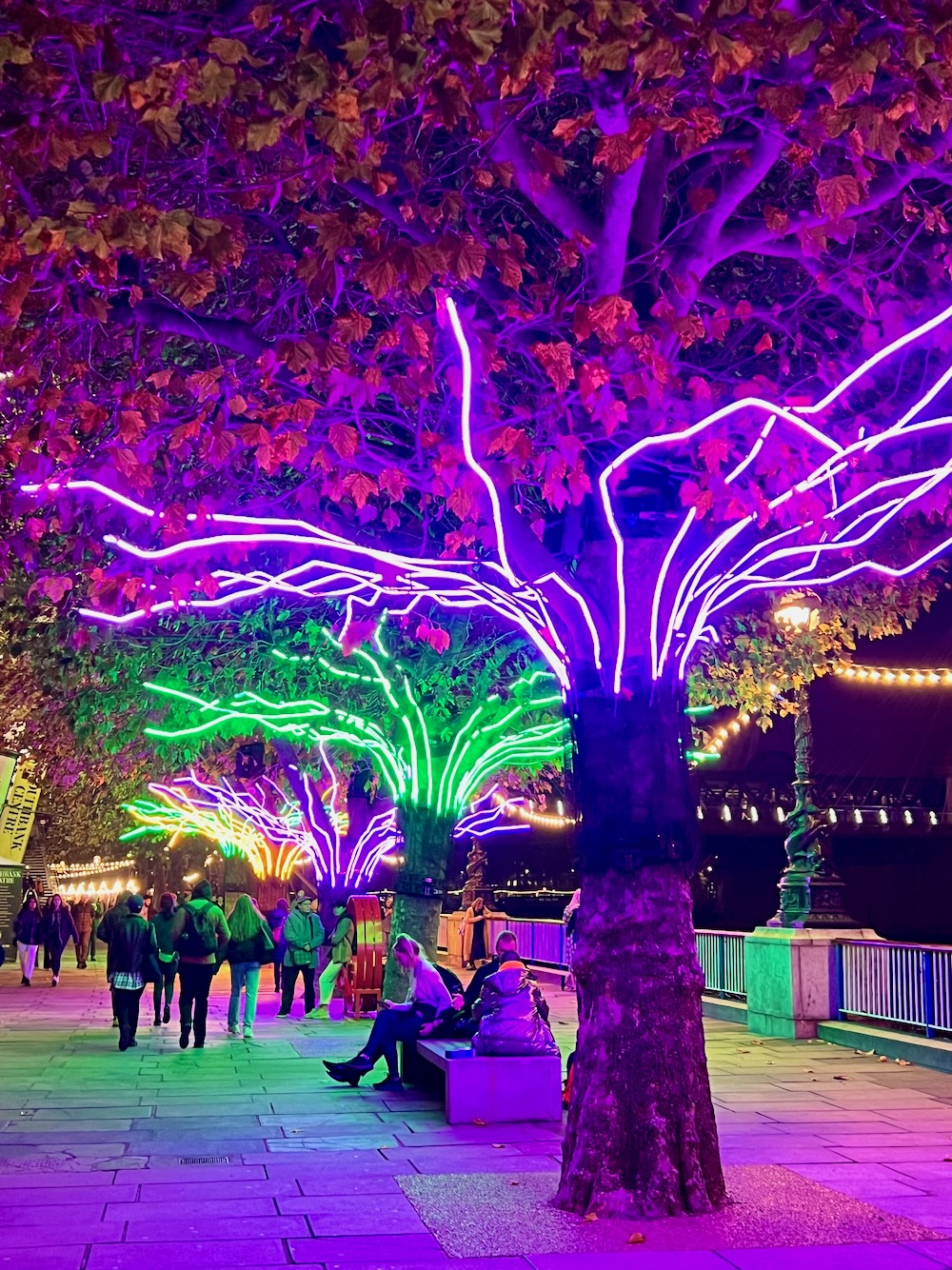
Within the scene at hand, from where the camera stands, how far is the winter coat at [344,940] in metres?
21.0

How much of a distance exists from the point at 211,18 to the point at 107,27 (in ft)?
1.81

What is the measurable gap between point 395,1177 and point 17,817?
32338 mm

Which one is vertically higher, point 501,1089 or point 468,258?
point 468,258

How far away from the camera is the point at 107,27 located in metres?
6.64

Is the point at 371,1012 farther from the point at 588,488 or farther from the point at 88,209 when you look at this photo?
the point at 88,209

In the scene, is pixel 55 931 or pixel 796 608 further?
pixel 55 931

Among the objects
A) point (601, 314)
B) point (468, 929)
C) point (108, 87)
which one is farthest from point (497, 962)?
point (468, 929)

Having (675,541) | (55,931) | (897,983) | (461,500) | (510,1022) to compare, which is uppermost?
(461,500)

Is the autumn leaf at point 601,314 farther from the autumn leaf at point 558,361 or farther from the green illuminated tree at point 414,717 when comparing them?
the green illuminated tree at point 414,717

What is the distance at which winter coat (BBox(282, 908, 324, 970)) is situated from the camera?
66.9 ft

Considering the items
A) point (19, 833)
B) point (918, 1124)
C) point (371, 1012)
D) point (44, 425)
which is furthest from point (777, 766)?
point (44, 425)

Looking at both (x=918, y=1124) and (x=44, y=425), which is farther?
(x=918, y=1124)

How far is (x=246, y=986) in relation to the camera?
18.0 m

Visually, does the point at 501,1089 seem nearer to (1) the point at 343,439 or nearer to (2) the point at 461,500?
(2) the point at 461,500
